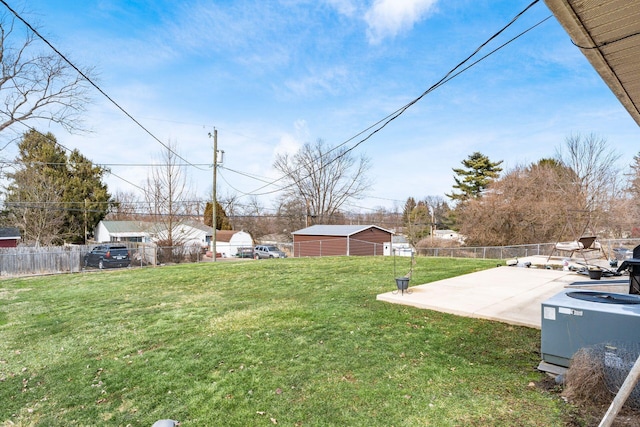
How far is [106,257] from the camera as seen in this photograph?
17250 mm

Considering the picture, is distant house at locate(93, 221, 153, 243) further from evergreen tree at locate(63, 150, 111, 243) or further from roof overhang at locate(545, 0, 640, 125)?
roof overhang at locate(545, 0, 640, 125)

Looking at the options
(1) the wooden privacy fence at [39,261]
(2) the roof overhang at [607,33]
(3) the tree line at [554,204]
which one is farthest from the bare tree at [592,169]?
(1) the wooden privacy fence at [39,261]

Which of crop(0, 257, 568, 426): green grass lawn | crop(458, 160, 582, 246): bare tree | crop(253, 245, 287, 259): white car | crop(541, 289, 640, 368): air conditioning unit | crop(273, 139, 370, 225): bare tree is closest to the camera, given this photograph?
crop(541, 289, 640, 368): air conditioning unit

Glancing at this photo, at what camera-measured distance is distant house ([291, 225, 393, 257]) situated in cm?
2583

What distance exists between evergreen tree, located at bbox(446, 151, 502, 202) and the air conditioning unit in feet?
111

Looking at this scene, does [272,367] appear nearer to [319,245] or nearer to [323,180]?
[319,245]

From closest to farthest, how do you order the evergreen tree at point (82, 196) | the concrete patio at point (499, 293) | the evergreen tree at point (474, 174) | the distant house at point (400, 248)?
the concrete patio at point (499, 293), the distant house at point (400, 248), the evergreen tree at point (82, 196), the evergreen tree at point (474, 174)

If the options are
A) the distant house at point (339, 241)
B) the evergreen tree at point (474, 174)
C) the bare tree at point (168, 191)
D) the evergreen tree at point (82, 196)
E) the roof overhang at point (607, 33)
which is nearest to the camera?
the roof overhang at point (607, 33)

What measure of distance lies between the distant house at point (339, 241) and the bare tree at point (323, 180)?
10.2 m

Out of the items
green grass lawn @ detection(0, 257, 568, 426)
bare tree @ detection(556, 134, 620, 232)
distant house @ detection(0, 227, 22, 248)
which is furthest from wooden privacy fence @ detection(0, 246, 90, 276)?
bare tree @ detection(556, 134, 620, 232)

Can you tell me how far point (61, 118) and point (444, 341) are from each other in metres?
18.6

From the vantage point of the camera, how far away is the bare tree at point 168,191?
2086 cm

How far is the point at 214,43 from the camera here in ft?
32.7

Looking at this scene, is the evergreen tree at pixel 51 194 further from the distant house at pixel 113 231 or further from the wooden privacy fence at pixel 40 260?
the wooden privacy fence at pixel 40 260
